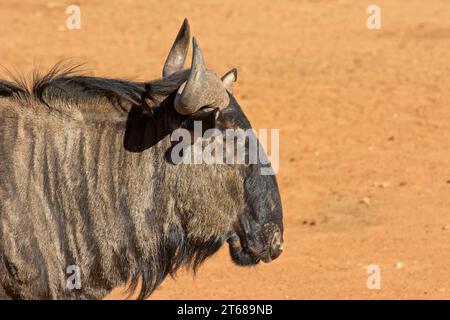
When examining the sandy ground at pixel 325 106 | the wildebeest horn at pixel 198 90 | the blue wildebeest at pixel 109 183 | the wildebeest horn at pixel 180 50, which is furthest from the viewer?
the sandy ground at pixel 325 106

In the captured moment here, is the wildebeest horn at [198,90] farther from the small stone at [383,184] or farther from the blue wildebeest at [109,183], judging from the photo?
the small stone at [383,184]

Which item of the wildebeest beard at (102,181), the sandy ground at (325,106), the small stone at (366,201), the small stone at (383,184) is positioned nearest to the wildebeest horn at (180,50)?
the wildebeest beard at (102,181)

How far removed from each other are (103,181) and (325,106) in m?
9.49

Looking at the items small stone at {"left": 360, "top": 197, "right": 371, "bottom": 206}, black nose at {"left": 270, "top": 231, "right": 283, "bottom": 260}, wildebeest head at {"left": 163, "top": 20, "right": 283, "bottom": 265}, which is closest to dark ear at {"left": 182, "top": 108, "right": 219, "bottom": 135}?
wildebeest head at {"left": 163, "top": 20, "right": 283, "bottom": 265}

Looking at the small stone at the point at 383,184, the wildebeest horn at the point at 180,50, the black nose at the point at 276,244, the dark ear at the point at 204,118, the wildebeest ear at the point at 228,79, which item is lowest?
the black nose at the point at 276,244

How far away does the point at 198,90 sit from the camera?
6.81 metres

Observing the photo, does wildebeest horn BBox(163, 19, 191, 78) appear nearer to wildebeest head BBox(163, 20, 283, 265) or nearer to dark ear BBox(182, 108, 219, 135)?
wildebeest head BBox(163, 20, 283, 265)

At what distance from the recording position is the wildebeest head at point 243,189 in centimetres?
701

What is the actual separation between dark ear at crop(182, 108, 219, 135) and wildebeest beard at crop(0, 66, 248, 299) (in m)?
0.06

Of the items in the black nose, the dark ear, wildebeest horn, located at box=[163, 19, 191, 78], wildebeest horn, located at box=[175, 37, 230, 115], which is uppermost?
wildebeest horn, located at box=[163, 19, 191, 78]

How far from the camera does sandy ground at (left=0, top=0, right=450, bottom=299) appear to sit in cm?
1077
